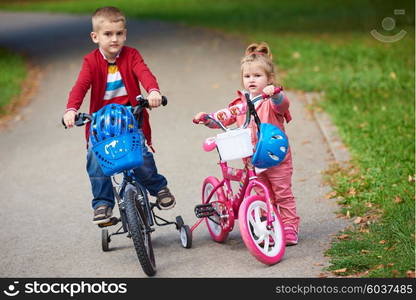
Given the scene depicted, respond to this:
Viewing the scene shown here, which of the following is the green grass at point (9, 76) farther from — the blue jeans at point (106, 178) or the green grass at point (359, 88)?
the blue jeans at point (106, 178)

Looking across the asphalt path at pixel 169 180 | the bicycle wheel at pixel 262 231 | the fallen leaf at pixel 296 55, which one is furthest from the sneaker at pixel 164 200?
the fallen leaf at pixel 296 55

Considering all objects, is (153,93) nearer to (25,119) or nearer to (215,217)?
(215,217)

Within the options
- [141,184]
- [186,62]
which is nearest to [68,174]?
[141,184]

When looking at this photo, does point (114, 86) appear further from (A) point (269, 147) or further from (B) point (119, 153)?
(A) point (269, 147)

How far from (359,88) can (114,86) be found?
646 cm

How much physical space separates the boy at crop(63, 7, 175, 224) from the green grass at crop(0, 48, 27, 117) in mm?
6644

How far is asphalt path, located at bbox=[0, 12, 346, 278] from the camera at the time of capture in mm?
6242

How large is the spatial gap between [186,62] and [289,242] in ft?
30.7

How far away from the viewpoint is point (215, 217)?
6.46 metres

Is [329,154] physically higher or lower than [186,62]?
lower

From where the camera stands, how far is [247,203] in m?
5.84

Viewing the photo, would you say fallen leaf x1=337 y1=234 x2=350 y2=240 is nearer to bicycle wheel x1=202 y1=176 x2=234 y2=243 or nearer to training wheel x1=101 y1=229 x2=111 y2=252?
bicycle wheel x1=202 y1=176 x2=234 y2=243

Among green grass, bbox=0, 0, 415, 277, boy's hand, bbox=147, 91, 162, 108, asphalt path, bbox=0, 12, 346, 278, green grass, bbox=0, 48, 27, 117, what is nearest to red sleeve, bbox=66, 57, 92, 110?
boy's hand, bbox=147, 91, 162, 108

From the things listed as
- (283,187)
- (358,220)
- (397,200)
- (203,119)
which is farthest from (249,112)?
(397,200)
